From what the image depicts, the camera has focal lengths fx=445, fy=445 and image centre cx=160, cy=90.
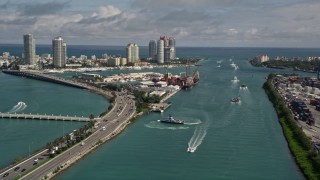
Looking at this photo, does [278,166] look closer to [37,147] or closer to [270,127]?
[270,127]

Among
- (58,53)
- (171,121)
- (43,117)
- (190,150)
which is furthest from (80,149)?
(58,53)

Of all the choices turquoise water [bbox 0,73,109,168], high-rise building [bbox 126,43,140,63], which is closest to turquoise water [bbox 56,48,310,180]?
turquoise water [bbox 0,73,109,168]

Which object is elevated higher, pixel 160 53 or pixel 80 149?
pixel 160 53

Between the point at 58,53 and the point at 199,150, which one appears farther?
the point at 58,53

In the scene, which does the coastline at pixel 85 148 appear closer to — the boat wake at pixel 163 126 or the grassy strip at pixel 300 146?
the boat wake at pixel 163 126

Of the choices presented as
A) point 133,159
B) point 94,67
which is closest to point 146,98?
point 133,159

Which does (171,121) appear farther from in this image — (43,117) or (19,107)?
(19,107)

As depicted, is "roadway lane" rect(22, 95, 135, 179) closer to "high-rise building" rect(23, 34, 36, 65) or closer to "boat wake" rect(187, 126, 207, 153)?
"boat wake" rect(187, 126, 207, 153)
